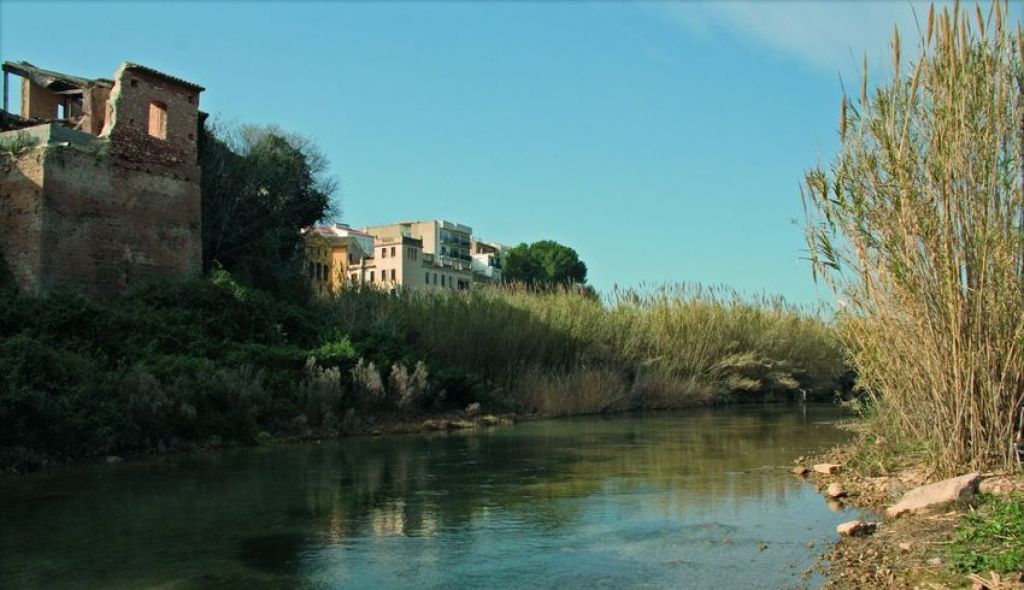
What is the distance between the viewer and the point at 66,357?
16109 mm

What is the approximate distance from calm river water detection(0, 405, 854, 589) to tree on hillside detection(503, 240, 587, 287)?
8667cm

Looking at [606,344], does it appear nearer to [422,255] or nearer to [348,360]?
[348,360]

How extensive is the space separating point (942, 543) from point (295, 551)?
505 cm

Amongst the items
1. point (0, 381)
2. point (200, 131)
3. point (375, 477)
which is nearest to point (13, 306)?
point (0, 381)

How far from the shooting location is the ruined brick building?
23.1 metres

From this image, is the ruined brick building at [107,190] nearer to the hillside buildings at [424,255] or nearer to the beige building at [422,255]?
the hillside buildings at [424,255]

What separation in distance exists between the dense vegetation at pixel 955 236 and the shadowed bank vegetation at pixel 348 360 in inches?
471

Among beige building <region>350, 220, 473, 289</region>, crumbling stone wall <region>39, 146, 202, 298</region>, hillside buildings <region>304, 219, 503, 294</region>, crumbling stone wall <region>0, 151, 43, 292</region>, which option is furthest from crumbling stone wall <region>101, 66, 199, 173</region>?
beige building <region>350, 220, 473, 289</region>

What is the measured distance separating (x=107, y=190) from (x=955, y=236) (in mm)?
22330

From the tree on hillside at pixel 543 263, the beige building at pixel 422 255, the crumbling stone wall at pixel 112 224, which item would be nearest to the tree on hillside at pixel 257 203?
the crumbling stone wall at pixel 112 224

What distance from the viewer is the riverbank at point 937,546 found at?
5.63 metres

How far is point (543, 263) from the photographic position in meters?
104

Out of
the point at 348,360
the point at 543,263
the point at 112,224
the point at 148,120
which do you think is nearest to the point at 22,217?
the point at 112,224

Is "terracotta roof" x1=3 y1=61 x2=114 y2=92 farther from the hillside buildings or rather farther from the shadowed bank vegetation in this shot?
the hillside buildings
